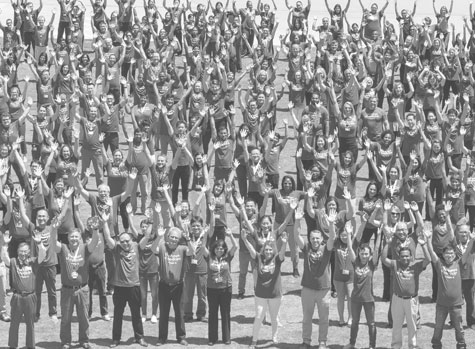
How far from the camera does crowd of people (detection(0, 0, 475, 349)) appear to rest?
24.3 m

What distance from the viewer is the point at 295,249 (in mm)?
27391

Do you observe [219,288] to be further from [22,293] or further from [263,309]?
[22,293]

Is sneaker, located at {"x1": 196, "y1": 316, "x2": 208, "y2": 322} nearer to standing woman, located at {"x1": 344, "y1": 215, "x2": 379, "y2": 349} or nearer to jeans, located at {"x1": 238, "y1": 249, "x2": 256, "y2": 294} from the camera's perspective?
jeans, located at {"x1": 238, "y1": 249, "x2": 256, "y2": 294}

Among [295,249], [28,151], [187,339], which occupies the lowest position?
[187,339]

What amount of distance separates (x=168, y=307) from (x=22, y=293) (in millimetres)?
2398

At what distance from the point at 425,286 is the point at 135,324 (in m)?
5.84

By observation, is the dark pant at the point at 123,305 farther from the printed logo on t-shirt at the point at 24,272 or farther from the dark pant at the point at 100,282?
the printed logo on t-shirt at the point at 24,272

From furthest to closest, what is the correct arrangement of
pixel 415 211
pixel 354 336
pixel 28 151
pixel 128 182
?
pixel 28 151 → pixel 128 182 → pixel 415 211 → pixel 354 336

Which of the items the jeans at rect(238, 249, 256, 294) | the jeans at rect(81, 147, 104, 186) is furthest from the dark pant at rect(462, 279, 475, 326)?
the jeans at rect(81, 147, 104, 186)

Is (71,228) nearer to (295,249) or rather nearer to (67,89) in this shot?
(295,249)

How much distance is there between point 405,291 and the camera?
943 inches

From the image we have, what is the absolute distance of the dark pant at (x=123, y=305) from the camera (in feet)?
79.5

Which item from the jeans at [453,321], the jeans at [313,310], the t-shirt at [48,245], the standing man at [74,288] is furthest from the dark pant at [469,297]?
the t-shirt at [48,245]

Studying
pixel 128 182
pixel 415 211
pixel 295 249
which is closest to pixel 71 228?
pixel 128 182
